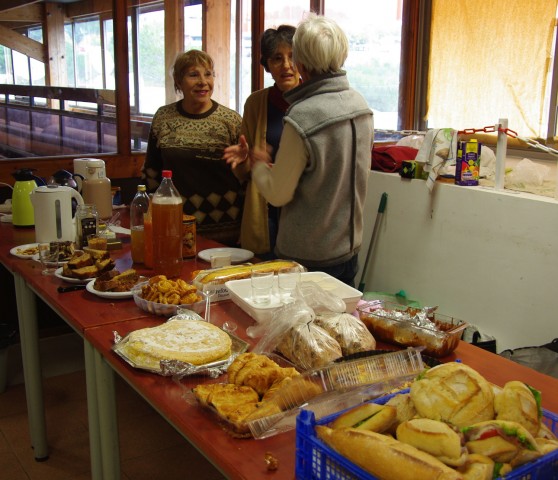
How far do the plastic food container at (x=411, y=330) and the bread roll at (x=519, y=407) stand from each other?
1.76 feet

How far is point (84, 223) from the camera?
238cm

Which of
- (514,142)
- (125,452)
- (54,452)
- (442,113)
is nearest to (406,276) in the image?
(514,142)

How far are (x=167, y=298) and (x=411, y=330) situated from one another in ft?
2.21

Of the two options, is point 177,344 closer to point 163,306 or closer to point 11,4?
point 163,306

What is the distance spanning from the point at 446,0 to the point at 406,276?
205 centimetres

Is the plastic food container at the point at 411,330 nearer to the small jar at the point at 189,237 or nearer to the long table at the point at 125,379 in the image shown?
the long table at the point at 125,379

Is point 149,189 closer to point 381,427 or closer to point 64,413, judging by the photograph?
point 64,413

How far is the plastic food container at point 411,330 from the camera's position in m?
1.52

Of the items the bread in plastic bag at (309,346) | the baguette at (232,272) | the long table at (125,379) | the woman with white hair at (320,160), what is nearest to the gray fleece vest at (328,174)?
the woman with white hair at (320,160)

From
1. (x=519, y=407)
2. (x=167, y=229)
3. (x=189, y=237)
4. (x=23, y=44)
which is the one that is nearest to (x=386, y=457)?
(x=519, y=407)

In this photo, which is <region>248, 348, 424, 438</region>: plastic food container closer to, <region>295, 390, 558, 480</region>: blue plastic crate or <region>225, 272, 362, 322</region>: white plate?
<region>295, 390, 558, 480</region>: blue plastic crate

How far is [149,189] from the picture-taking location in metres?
3.15

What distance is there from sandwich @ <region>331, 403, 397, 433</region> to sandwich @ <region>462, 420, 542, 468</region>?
12 centimetres

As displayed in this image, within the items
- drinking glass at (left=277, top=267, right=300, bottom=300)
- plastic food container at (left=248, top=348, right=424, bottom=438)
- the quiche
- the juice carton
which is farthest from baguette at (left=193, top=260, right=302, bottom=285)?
the juice carton
